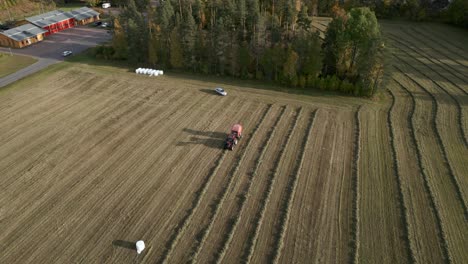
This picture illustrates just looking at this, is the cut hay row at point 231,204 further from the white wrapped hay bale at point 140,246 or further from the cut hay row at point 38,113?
the cut hay row at point 38,113

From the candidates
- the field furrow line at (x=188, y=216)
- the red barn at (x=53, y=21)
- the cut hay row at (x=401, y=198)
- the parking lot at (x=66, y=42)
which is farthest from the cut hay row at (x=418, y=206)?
the red barn at (x=53, y=21)

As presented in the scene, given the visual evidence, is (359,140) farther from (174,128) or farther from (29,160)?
(29,160)

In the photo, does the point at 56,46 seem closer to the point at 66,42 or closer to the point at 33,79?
the point at 66,42

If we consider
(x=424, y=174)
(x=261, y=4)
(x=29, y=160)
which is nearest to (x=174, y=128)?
(x=29, y=160)

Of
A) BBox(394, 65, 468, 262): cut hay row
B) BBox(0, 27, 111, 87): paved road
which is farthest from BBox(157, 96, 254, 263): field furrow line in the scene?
BBox(0, 27, 111, 87): paved road

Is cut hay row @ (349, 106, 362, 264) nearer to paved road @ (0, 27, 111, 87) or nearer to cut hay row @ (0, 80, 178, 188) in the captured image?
cut hay row @ (0, 80, 178, 188)

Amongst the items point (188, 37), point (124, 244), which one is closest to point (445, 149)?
point (124, 244)
